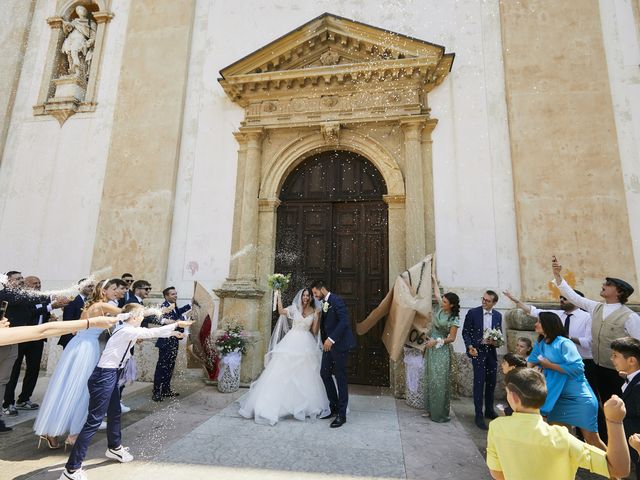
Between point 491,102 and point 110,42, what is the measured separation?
9202mm

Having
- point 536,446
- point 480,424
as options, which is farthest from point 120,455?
point 480,424

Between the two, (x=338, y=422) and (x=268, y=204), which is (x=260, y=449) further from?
(x=268, y=204)

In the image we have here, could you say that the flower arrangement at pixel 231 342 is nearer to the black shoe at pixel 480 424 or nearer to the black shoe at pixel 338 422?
the black shoe at pixel 338 422

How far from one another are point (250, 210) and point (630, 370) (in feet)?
20.9

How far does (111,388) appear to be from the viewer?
3.55 metres

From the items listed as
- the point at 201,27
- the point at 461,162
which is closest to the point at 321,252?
the point at 461,162

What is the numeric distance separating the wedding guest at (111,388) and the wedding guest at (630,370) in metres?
3.73

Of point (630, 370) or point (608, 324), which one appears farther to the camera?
point (608, 324)

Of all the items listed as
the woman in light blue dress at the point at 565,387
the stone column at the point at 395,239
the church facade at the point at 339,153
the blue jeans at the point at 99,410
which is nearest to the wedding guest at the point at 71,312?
the church facade at the point at 339,153

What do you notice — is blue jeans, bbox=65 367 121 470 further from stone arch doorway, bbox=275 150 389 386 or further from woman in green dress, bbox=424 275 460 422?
stone arch doorway, bbox=275 150 389 386

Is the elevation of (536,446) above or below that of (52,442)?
above

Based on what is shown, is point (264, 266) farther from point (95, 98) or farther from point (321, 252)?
point (95, 98)

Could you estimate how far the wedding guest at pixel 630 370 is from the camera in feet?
8.70

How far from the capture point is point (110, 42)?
961 centimetres
